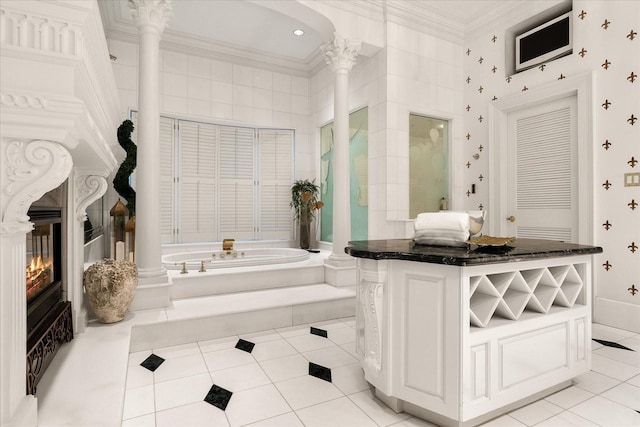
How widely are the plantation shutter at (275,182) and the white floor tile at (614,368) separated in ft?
14.6

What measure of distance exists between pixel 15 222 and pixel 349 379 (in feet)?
6.09

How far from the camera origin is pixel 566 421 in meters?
1.66

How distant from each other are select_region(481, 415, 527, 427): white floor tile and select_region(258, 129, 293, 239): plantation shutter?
455 centimetres

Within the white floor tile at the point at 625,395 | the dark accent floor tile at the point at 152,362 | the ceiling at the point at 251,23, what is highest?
the ceiling at the point at 251,23

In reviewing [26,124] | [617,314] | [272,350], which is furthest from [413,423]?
[617,314]

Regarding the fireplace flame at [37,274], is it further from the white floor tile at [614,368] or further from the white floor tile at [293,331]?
the white floor tile at [614,368]

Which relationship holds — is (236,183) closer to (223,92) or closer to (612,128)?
(223,92)

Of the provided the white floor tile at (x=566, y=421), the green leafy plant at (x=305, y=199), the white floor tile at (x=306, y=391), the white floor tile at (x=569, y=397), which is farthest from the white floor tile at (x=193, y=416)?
the green leafy plant at (x=305, y=199)

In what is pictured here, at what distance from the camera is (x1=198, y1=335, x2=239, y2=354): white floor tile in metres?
2.57

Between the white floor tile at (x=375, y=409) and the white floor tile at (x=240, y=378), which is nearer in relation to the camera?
the white floor tile at (x=375, y=409)

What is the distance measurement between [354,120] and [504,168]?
2079mm

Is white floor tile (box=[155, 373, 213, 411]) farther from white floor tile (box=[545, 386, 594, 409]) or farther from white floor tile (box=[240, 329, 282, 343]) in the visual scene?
white floor tile (box=[545, 386, 594, 409])

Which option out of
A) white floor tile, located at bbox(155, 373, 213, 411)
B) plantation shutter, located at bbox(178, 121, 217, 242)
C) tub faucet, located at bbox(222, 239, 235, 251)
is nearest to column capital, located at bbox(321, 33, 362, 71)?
plantation shutter, located at bbox(178, 121, 217, 242)

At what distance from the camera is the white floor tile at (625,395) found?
181cm
